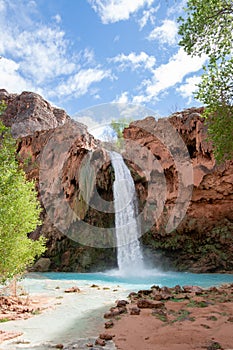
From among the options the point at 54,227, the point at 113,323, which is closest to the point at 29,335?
the point at 113,323

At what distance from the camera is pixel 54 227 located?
2364 centimetres

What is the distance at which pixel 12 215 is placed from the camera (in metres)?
8.03

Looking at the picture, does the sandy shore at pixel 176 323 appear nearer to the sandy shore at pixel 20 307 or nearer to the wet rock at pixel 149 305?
the wet rock at pixel 149 305

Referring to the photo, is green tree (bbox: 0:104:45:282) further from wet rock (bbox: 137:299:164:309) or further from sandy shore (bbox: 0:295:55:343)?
wet rock (bbox: 137:299:164:309)

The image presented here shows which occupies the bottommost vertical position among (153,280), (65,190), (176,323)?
(176,323)

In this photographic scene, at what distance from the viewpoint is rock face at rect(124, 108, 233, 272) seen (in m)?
20.3

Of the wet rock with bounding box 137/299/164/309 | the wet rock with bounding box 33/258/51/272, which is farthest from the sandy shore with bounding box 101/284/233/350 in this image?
the wet rock with bounding box 33/258/51/272

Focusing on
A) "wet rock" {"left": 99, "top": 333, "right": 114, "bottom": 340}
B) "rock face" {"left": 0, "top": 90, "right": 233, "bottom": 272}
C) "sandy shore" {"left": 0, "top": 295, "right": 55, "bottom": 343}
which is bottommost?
"wet rock" {"left": 99, "top": 333, "right": 114, "bottom": 340}

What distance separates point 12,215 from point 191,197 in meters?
15.2

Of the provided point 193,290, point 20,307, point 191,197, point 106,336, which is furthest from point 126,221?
point 106,336

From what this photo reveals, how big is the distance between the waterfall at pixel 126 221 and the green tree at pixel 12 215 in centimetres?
1354

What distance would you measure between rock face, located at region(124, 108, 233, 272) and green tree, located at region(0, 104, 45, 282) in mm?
13375

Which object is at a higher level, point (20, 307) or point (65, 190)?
point (65, 190)

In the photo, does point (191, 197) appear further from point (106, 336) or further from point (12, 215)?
point (106, 336)
